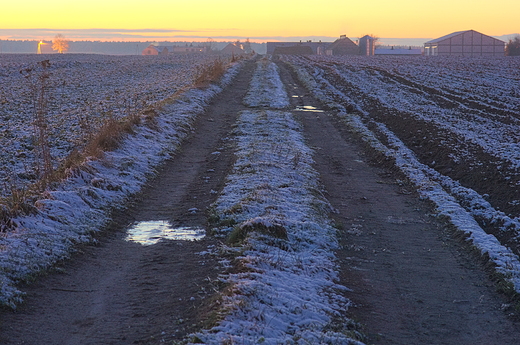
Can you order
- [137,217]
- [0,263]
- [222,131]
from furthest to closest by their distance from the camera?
[222,131]
[137,217]
[0,263]

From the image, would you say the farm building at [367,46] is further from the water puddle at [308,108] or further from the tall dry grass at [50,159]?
the tall dry grass at [50,159]

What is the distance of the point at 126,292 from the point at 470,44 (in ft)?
388

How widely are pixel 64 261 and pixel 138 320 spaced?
1.92 metres

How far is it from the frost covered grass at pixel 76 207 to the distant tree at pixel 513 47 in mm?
108278

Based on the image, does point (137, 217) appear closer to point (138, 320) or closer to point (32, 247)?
point (32, 247)

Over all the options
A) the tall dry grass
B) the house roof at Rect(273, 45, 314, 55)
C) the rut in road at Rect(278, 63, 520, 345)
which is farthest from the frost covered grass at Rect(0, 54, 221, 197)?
the house roof at Rect(273, 45, 314, 55)

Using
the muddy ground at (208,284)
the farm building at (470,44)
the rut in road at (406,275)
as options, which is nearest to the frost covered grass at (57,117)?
the muddy ground at (208,284)

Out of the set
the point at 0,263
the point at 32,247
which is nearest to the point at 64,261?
the point at 32,247

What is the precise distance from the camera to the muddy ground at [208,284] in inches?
222

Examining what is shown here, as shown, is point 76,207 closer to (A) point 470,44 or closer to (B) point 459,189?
(B) point 459,189

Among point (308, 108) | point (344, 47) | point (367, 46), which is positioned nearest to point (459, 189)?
point (308, 108)

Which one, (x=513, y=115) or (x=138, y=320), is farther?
(x=513, y=115)

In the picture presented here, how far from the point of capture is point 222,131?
1800cm

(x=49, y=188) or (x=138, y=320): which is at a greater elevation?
(x=49, y=188)
